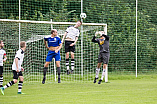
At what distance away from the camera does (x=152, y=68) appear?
18.9 meters

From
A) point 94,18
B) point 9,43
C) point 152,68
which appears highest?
point 94,18

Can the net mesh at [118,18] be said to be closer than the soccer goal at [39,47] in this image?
No

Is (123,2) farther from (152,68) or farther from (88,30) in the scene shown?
(88,30)

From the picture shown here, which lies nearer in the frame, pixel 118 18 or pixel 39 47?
pixel 39 47

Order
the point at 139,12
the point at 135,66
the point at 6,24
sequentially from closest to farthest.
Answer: the point at 6,24 < the point at 135,66 < the point at 139,12

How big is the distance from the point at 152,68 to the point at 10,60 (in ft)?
25.6

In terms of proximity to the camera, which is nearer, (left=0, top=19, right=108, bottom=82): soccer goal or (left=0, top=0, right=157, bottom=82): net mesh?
(left=0, top=19, right=108, bottom=82): soccer goal

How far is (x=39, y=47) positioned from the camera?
50.6 feet

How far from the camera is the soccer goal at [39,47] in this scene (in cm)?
1458

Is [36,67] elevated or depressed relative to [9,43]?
depressed

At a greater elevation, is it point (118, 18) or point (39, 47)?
→ point (118, 18)

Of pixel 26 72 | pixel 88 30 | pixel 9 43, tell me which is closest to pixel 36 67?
pixel 26 72

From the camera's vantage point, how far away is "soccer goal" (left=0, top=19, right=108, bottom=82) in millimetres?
14578

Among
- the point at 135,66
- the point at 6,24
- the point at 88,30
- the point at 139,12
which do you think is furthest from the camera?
the point at 139,12
